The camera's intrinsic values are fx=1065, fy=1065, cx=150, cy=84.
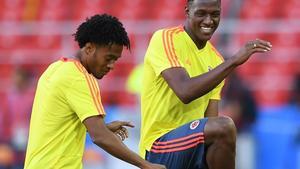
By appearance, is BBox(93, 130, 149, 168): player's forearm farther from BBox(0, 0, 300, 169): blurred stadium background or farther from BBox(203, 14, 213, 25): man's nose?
BBox(0, 0, 300, 169): blurred stadium background

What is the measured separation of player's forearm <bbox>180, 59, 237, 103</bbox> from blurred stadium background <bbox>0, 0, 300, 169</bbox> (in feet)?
15.7

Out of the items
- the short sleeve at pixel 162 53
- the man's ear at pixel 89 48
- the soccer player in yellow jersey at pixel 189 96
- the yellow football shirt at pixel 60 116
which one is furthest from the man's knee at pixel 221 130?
the man's ear at pixel 89 48

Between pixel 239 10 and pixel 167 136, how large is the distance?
805 centimetres

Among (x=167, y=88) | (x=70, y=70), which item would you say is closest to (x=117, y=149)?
(x=70, y=70)

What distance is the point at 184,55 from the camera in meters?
7.55

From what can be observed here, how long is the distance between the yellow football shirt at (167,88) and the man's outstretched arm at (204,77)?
226 millimetres

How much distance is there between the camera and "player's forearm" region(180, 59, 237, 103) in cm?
693

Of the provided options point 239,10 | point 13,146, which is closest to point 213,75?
point 13,146

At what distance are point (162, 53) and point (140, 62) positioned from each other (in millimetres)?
6793

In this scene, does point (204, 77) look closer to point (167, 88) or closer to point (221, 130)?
point (221, 130)

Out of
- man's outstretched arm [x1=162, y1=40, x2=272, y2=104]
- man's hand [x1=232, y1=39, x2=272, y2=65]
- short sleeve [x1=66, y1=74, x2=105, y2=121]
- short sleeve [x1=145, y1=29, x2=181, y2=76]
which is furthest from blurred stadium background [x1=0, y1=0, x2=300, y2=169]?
short sleeve [x1=66, y1=74, x2=105, y2=121]

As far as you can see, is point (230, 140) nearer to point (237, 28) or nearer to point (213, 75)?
point (213, 75)

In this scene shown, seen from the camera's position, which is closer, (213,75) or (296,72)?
(213,75)

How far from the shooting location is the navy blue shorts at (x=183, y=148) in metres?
7.17
